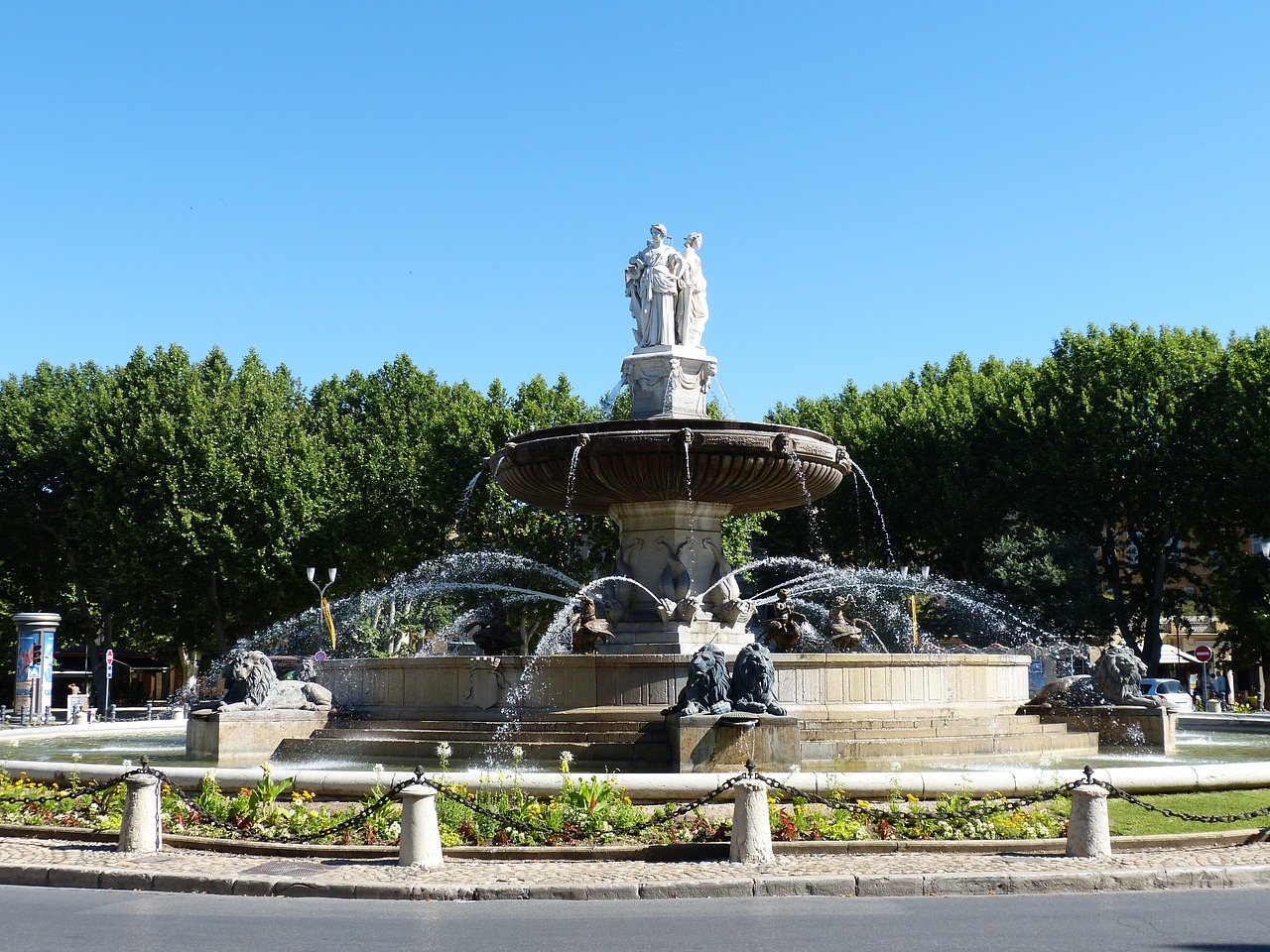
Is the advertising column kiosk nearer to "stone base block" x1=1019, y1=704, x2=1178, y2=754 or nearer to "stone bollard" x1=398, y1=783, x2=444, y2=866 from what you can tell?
"stone base block" x1=1019, y1=704, x2=1178, y2=754

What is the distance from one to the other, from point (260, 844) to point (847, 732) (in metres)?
6.76

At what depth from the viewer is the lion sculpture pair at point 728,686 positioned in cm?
1345

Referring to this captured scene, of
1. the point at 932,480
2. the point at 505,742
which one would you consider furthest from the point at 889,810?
the point at 932,480

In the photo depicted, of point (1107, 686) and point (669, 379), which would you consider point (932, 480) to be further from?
point (1107, 686)

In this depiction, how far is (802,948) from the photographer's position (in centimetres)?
722

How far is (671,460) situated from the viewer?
18.1 meters

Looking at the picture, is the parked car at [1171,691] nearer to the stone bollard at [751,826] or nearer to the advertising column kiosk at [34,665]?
the stone bollard at [751,826]

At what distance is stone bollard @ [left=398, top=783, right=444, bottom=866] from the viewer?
31.2ft

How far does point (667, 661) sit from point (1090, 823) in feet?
20.6

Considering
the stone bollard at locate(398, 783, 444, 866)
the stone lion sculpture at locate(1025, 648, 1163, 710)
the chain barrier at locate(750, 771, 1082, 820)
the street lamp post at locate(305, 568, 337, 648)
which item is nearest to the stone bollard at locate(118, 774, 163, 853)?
the stone bollard at locate(398, 783, 444, 866)

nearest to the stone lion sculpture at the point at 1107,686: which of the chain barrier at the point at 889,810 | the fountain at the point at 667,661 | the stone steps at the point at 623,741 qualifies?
the fountain at the point at 667,661

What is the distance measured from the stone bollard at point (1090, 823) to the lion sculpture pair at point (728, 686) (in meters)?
4.07

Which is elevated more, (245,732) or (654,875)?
(245,732)

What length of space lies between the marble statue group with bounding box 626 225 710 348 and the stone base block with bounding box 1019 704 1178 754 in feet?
27.0
